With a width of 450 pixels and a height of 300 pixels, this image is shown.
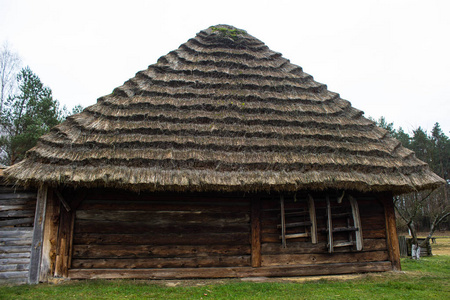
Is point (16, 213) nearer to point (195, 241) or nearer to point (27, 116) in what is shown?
point (195, 241)

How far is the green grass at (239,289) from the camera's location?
5.23 m

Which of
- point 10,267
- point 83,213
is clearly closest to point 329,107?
point 83,213

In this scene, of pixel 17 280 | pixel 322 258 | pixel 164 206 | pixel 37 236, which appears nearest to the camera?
pixel 17 280

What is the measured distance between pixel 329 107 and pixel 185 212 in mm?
4580

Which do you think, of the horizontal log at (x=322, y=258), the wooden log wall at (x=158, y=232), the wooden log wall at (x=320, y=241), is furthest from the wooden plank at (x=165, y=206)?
the horizontal log at (x=322, y=258)

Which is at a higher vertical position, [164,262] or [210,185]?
[210,185]

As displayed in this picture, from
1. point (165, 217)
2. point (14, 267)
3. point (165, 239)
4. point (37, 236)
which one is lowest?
point (14, 267)

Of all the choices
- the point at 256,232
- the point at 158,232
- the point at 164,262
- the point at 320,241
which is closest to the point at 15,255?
the point at 158,232

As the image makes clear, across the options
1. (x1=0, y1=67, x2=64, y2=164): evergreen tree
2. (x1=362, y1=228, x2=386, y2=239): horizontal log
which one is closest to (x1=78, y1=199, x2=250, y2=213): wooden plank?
(x1=362, y1=228, x2=386, y2=239): horizontal log

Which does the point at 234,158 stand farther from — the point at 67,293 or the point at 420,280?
the point at 420,280

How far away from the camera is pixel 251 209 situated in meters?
6.94

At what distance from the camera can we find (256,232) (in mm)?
6832

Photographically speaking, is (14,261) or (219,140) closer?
(14,261)

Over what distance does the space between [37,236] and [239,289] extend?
407 cm
